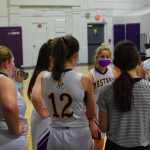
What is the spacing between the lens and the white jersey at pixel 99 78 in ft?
10.1

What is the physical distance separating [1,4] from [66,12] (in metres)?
3.59

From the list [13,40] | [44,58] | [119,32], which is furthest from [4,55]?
[119,32]

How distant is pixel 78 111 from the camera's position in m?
1.75

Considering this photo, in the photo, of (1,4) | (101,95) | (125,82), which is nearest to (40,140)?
(101,95)

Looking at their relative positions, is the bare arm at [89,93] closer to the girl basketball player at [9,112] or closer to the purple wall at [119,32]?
the girl basketball player at [9,112]

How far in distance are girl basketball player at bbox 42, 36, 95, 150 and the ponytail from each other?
0.24m

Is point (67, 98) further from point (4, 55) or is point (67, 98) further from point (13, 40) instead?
point (13, 40)

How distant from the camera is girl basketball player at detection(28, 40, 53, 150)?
6.93ft

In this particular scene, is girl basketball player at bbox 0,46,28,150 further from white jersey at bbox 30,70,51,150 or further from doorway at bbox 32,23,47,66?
doorway at bbox 32,23,47,66

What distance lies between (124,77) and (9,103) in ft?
2.59

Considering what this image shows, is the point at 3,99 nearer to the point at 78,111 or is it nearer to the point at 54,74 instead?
the point at 54,74

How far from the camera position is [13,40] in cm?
1278

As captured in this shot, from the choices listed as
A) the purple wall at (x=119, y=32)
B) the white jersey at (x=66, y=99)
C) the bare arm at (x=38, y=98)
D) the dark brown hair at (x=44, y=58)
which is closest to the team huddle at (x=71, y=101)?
the white jersey at (x=66, y=99)

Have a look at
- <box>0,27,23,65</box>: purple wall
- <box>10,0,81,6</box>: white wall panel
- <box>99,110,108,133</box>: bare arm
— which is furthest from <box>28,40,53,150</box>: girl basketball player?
<box>10,0,81,6</box>: white wall panel
